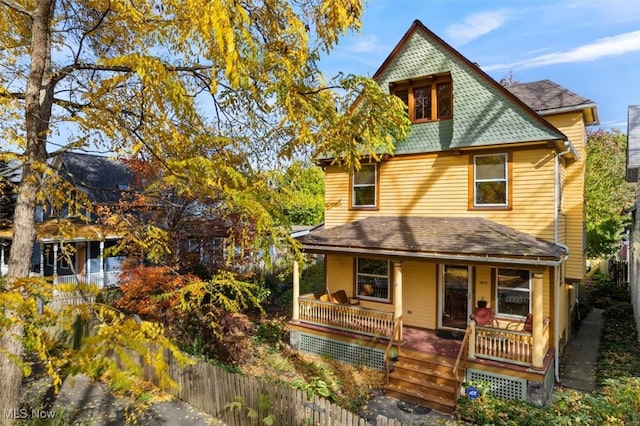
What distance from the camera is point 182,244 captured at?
44.9 ft

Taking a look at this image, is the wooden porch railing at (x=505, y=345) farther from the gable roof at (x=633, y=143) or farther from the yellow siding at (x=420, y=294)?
the gable roof at (x=633, y=143)

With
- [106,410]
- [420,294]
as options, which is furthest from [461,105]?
[106,410]

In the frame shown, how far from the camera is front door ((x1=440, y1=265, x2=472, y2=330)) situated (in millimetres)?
12086

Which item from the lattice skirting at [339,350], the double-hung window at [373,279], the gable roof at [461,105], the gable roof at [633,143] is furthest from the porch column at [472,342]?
the gable roof at [633,143]

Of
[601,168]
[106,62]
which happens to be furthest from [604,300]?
[106,62]

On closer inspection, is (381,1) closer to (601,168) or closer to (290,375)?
(290,375)

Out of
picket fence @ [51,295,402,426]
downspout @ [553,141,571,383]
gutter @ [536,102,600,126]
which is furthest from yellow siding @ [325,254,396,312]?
gutter @ [536,102,600,126]

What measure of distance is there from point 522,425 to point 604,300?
51.2 ft

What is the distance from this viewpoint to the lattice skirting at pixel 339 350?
11.3 metres

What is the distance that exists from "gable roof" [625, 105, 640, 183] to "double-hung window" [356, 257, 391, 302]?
8122 mm

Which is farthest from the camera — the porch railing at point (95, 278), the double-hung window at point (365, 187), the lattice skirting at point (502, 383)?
the porch railing at point (95, 278)

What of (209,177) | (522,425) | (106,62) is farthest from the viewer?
(522,425)

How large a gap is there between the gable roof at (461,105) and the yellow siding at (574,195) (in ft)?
6.14

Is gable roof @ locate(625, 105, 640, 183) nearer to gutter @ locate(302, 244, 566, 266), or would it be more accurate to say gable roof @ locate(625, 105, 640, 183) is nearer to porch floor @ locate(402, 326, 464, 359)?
gutter @ locate(302, 244, 566, 266)
